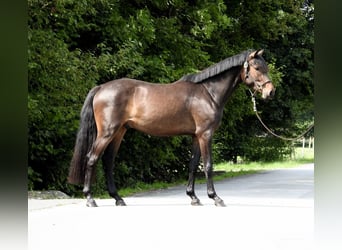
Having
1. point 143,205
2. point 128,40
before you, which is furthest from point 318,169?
point 128,40

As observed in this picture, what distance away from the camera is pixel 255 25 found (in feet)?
65.5

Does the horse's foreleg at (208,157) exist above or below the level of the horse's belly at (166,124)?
below

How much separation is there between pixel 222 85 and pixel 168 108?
2.86 feet

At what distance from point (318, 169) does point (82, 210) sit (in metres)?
7.71

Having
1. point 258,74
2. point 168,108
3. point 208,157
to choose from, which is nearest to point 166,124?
point 168,108

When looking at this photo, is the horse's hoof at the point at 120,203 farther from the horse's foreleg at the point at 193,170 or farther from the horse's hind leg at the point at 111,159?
the horse's foreleg at the point at 193,170

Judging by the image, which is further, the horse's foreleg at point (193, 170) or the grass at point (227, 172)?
the grass at point (227, 172)

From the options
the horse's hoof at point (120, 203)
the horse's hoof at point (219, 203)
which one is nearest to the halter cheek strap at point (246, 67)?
the horse's hoof at point (219, 203)

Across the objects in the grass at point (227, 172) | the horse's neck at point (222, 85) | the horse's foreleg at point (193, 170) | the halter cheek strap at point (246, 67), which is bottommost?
the grass at point (227, 172)

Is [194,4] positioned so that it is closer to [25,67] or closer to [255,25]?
[255,25]

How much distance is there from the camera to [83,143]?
29.1 ft

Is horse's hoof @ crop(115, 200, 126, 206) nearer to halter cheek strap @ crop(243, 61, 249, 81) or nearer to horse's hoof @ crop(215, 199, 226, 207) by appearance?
horse's hoof @ crop(215, 199, 226, 207)

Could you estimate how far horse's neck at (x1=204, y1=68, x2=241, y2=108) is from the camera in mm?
8828

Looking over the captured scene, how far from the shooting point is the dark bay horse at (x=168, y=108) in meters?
8.67
